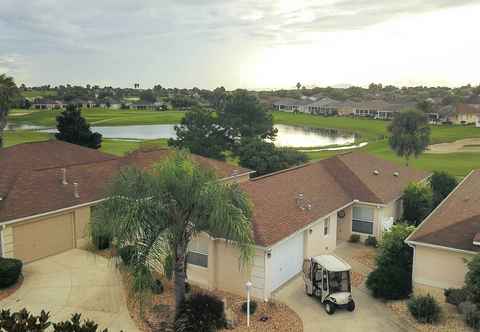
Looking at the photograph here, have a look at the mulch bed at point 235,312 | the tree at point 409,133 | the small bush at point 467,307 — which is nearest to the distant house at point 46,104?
the tree at point 409,133

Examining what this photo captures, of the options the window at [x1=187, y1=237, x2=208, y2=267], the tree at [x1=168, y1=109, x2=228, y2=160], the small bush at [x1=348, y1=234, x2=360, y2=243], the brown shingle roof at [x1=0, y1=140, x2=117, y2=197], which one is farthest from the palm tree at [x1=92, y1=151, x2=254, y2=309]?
the tree at [x1=168, y1=109, x2=228, y2=160]

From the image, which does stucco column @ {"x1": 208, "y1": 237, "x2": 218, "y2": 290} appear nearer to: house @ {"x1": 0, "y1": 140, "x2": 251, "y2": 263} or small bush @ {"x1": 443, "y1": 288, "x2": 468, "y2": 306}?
house @ {"x1": 0, "y1": 140, "x2": 251, "y2": 263}

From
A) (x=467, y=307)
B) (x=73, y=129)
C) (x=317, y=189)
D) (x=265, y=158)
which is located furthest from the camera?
(x=73, y=129)

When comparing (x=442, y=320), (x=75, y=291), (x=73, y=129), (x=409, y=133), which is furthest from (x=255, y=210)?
(x=409, y=133)

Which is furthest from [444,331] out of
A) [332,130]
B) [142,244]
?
[332,130]

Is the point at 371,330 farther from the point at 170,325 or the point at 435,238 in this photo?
the point at 170,325

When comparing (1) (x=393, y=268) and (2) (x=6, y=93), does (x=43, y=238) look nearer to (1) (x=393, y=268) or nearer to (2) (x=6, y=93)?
(1) (x=393, y=268)

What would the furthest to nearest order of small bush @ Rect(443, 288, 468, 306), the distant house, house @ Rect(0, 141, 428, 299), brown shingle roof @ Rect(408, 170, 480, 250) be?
the distant house, house @ Rect(0, 141, 428, 299), brown shingle roof @ Rect(408, 170, 480, 250), small bush @ Rect(443, 288, 468, 306)
